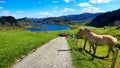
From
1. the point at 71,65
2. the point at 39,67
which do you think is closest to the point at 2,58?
the point at 39,67

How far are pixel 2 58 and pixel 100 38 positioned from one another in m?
10.7

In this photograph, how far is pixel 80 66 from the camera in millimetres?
17484

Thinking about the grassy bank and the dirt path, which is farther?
the grassy bank

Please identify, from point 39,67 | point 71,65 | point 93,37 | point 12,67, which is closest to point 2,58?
point 12,67

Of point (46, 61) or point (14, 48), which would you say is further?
point (14, 48)

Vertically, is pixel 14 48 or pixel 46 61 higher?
pixel 46 61

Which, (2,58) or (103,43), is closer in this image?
(2,58)

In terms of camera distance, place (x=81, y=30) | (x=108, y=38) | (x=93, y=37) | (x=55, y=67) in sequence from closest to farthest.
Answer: (x=55, y=67), (x=108, y=38), (x=93, y=37), (x=81, y=30)

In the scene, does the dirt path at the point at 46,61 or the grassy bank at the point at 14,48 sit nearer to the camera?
the dirt path at the point at 46,61

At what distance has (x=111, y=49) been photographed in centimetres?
2408

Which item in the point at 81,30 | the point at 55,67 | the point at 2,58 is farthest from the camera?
the point at 81,30

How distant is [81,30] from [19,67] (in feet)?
43.4

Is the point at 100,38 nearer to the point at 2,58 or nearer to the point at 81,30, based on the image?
the point at 81,30

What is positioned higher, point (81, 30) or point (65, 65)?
point (81, 30)
